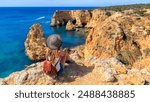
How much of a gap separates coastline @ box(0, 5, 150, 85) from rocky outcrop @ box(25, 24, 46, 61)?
11980 millimetres

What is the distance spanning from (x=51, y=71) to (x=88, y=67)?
2.66m

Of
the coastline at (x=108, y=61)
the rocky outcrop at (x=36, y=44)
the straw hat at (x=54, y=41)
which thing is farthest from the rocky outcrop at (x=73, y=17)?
the straw hat at (x=54, y=41)

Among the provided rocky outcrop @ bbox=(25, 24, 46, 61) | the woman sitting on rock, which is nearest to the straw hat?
the woman sitting on rock

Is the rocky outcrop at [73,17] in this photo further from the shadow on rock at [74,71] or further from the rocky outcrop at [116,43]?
the shadow on rock at [74,71]

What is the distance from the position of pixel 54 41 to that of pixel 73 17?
8035 centimetres

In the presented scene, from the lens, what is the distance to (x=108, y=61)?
14.1m

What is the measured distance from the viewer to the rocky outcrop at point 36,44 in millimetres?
40531

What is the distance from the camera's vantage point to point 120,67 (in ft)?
43.7

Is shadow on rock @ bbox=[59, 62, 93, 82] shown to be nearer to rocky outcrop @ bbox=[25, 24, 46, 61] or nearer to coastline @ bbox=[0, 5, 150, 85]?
coastline @ bbox=[0, 5, 150, 85]

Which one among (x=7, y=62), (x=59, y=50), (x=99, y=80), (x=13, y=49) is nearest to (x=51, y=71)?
(x=59, y=50)

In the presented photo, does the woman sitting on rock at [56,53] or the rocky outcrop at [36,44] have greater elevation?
the woman sitting on rock at [56,53]

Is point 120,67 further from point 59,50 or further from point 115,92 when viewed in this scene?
point 115,92

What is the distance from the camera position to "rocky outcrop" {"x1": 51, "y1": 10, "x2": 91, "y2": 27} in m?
86.9

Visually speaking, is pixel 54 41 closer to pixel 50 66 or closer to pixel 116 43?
pixel 50 66
